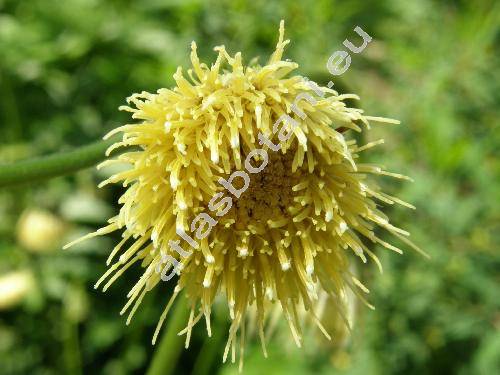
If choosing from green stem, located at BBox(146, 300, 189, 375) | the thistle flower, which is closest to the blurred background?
green stem, located at BBox(146, 300, 189, 375)

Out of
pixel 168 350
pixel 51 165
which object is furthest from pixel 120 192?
pixel 51 165

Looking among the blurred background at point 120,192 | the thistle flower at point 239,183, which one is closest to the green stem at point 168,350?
the thistle flower at point 239,183

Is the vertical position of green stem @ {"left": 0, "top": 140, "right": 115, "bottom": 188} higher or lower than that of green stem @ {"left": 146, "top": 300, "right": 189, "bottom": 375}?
higher

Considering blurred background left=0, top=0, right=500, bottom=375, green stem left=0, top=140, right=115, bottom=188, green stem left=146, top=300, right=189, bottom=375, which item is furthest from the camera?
blurred background left=0, top=0, right=500, bottom=375

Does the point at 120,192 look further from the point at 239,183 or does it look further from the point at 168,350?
the point at 239,183

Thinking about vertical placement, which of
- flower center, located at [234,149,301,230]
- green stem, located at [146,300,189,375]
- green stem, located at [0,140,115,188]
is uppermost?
flower center, located at [234,149,301,230]

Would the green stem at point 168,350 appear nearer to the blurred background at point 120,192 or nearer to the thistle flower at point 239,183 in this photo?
the thistle flower at point 239,183

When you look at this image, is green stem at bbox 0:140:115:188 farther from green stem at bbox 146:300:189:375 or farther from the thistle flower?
→ green stem at bbox 146:300:189:375
